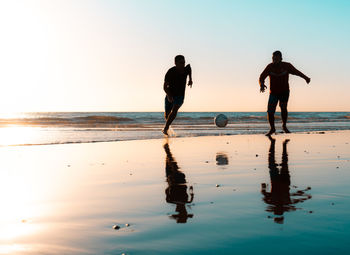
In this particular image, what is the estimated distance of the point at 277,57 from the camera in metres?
11.9

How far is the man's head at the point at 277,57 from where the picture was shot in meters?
11.8

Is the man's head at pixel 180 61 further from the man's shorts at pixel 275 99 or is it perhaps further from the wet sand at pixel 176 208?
the wet sand at pixel 176 208

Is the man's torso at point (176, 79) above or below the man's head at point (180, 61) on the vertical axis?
below

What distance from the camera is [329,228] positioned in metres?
2.61

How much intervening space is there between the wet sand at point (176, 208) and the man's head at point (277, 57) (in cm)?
621

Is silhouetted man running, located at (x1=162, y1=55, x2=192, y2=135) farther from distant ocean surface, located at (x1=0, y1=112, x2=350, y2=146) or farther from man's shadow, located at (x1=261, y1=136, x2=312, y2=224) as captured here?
man's shadow, located at (x1=261, y1=136, x2=312, y2=224)

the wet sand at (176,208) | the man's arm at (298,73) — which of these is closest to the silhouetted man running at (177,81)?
the man's arm at (298,73)

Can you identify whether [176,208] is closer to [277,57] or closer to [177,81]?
[177,81]

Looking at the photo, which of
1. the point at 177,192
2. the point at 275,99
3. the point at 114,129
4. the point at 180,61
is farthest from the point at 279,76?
the point at 177,192

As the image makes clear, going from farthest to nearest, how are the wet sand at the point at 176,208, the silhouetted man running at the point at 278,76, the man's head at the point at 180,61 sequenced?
the silhouetted man running at the point at 278,76 → the man's head at the point at 180,61 → the wet sand at the point at 176,208

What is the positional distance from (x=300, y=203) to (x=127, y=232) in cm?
145

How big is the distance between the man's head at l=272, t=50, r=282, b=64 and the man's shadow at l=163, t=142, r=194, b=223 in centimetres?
683

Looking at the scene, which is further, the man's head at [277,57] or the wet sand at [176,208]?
the man's head at [277,57]

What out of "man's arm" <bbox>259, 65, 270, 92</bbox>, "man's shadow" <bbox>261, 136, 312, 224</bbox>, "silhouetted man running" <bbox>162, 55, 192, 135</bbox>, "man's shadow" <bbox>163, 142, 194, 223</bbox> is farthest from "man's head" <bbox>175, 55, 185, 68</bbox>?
"man's shadow" <bbox>261, 136, 312, 224</bbox>
